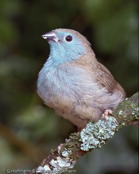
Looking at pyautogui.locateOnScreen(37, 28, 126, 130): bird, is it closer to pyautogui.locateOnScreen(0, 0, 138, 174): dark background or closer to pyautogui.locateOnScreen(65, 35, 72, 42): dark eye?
pyautogui.locateOnScreen(65, 35, 72, 42): dark eye

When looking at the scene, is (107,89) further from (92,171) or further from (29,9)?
(29,9)

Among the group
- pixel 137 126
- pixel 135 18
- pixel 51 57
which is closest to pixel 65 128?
pixel 137 126

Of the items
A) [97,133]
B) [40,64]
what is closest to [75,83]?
[97,133]

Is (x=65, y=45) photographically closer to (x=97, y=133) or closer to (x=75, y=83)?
(x=75, y=83)

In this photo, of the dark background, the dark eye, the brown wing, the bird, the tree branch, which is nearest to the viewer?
the tree branch

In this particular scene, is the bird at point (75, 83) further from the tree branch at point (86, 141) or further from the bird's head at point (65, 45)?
the tree branch at point (86, 141)

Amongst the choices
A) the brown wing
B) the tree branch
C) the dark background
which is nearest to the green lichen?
the tree branch

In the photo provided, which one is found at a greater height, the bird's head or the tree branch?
the bird's head
